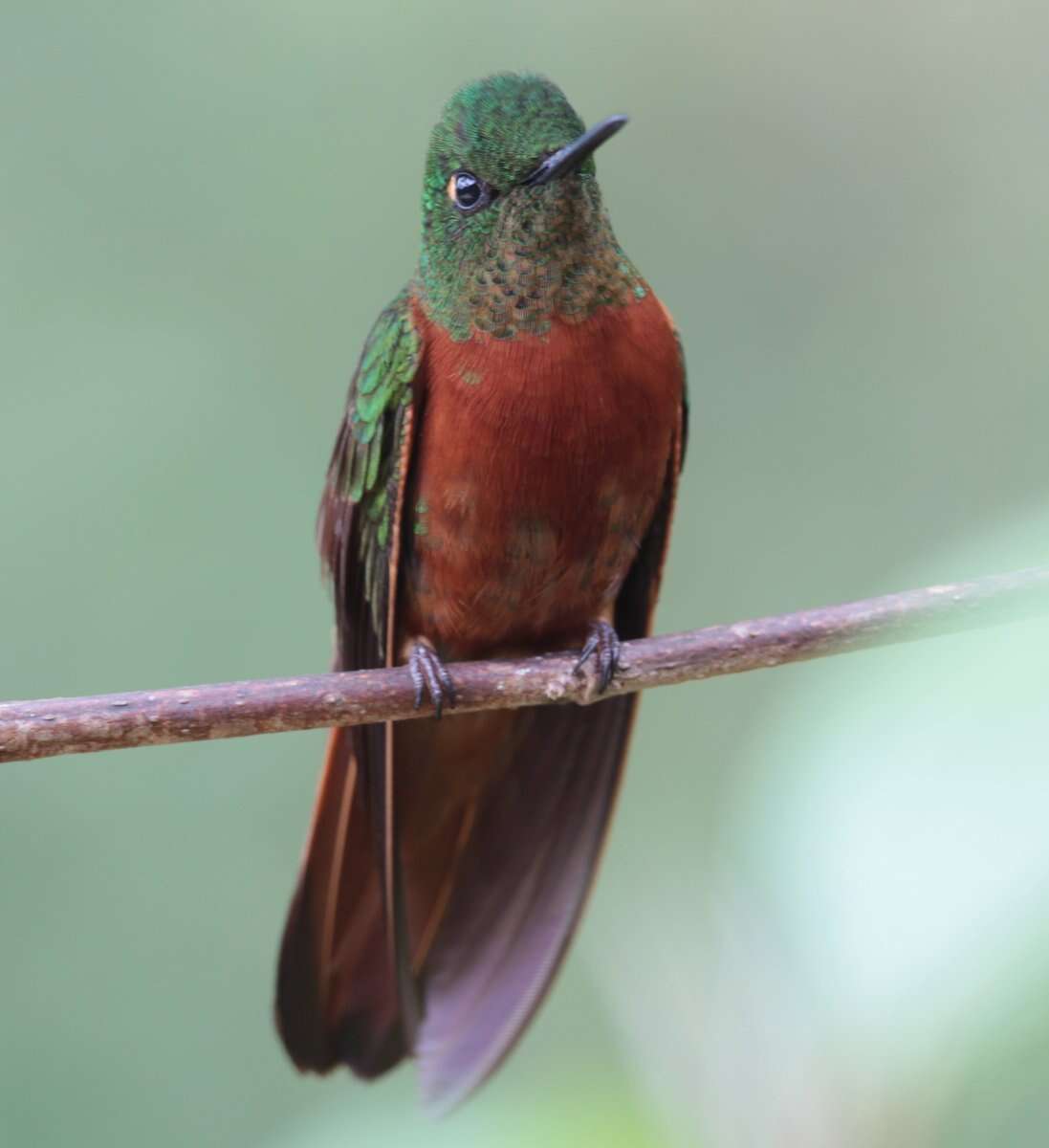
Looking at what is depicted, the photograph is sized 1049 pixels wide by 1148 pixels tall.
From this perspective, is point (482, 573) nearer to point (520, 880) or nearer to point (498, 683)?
point (498, 683)

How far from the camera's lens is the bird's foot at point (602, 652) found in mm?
2742

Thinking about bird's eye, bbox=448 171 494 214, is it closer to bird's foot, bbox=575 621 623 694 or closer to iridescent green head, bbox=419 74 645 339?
iridescent green head, bbox=419 74 645 339

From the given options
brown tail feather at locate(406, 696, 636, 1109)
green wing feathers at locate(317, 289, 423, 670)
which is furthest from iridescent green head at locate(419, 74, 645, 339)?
brown tail feather at locate(406, 696, 636, 1109)

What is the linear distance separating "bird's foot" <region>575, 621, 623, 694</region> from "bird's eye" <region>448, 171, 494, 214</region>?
0.91 metres

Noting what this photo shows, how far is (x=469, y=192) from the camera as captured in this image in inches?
115

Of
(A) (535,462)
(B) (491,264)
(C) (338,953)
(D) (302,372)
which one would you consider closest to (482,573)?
(A) (535,462)

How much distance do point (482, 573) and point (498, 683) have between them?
0.29m

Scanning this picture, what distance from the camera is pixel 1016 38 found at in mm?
4559

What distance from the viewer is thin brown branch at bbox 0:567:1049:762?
2275 mm

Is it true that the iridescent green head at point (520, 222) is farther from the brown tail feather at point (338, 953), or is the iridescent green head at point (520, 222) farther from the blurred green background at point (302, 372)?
the blurred green background at point (302, 372)

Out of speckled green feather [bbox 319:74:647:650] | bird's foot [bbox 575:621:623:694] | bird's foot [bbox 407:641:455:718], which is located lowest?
bird's foot [bbox 575:621:623:694]

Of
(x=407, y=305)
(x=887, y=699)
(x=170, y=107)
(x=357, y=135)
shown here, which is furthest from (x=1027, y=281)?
(x=887, y=699)

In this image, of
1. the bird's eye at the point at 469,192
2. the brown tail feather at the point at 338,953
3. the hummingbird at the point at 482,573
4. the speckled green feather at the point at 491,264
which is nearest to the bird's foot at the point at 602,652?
the hummingbird at the point at 482,573

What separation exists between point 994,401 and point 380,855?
2632mm
